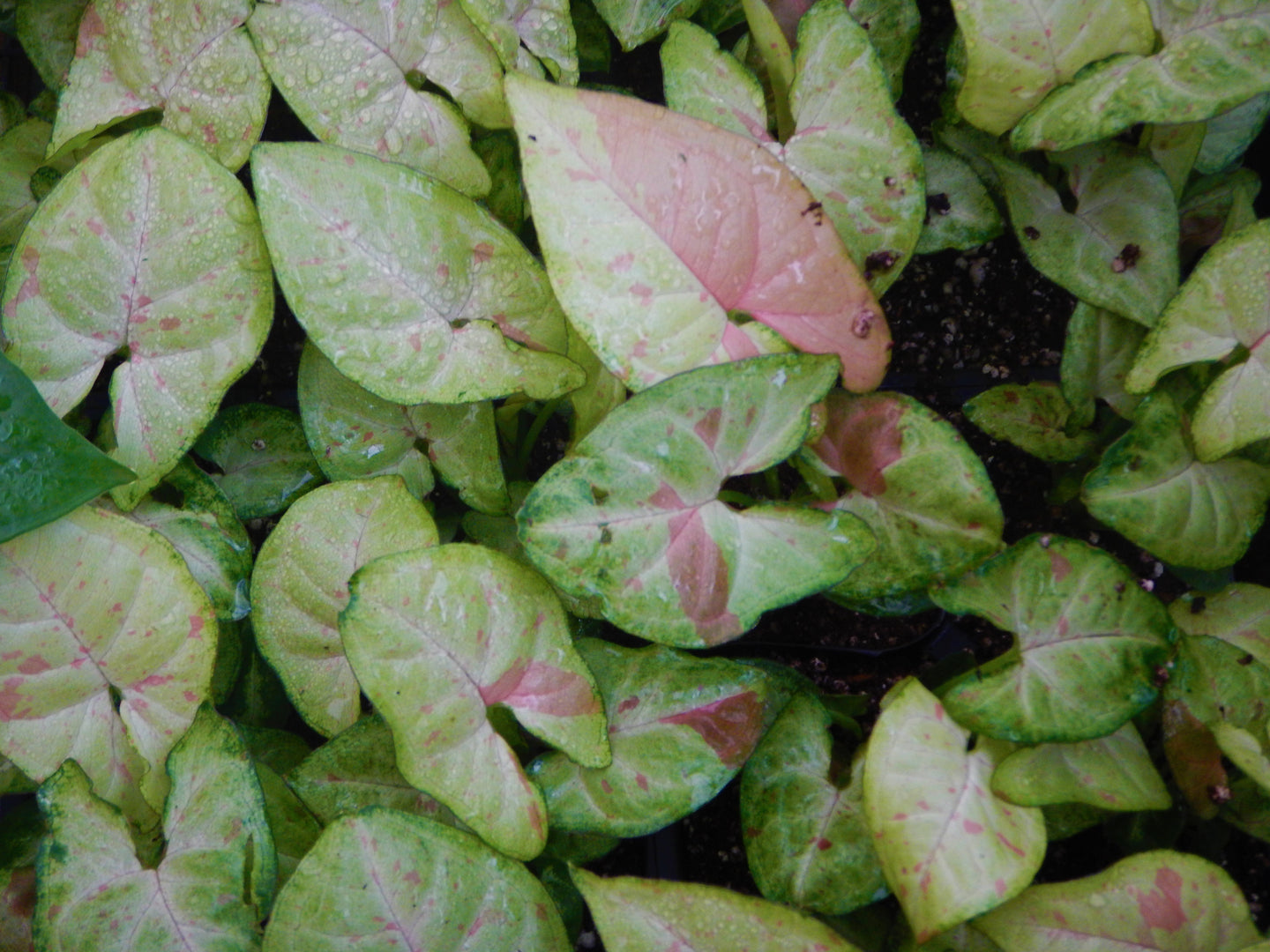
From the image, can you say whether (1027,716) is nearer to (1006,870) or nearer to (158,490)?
(1006,870)

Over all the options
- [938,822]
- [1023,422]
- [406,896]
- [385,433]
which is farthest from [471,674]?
Result: [1023,422]

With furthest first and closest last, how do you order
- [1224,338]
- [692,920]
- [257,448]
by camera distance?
1. [257,448]
2. [1224,338]
3. [692,920]

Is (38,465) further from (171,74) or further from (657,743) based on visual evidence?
(657,743)

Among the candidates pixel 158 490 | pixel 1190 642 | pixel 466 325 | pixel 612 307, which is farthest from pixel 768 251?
pixel 158 490

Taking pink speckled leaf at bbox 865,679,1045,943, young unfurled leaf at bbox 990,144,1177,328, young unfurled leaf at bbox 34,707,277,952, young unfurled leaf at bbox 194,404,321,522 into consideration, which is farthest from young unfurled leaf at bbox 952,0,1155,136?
young unfurled leaf at bbox 34,707,277,952

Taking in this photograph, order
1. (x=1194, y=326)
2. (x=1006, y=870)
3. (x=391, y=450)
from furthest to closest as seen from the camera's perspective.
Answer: (x=391, y=450) → (x=1194, y=326) → (x=1006, y=870)

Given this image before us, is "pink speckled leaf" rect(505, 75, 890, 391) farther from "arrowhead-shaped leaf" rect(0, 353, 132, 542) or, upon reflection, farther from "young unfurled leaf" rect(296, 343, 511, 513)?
"arrowhead-shaped leaf" rect(0, 353, 132, 542)
